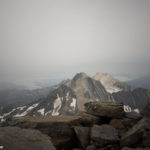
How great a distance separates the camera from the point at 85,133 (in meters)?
13.4

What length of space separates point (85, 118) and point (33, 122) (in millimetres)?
5855

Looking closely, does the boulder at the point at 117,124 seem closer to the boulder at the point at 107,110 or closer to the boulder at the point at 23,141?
the boulder at the point at 107,110

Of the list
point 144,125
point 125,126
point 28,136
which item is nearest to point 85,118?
point 125,126

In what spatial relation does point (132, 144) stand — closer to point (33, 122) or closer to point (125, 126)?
point (125, 126)

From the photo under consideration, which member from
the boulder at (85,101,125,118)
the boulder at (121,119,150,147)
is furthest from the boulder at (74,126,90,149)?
the boulder at (85,101,125,118)

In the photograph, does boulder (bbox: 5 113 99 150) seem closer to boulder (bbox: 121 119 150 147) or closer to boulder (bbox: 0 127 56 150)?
boulder (bbox: 0 127 56 150)

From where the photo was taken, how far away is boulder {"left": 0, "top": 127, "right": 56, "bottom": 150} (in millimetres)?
7961

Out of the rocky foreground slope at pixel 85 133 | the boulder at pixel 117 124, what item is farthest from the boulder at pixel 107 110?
the boulder at pixel 117 124

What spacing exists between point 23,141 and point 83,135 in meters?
6.21

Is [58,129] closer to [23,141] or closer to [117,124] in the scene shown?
[23,141]

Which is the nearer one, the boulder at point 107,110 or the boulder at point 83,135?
the boulder at point 83,135

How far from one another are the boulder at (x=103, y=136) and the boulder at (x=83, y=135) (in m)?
0.82

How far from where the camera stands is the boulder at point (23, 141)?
26.1 feet

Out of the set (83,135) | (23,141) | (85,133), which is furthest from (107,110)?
(23,141)
